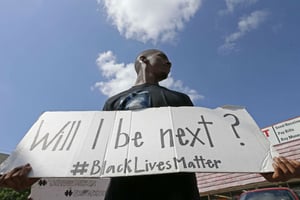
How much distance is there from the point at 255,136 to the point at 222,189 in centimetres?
1103

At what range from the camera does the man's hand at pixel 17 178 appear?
1149mm

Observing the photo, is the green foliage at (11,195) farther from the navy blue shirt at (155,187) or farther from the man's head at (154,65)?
the navy blue shirt at (155,187)

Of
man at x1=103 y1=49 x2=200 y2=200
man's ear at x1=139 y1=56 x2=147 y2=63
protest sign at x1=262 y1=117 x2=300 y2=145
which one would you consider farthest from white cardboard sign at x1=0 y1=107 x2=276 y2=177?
protest sign at x1=262 y1=117 x2=300 y2=145

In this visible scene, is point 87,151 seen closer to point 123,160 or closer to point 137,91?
point 123,160

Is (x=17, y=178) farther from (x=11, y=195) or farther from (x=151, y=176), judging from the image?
(x=11, y=195)

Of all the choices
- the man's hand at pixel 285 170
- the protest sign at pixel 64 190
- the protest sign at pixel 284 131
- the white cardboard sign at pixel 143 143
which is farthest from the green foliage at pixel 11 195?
the man's hand at pixel 285 170

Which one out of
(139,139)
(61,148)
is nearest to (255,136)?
(139,139)

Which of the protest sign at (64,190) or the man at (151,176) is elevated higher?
→ the protest sign at (64,190)

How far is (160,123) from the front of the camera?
138cm

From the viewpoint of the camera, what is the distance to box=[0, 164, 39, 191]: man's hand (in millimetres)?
1149

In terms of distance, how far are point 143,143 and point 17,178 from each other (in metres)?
0.62

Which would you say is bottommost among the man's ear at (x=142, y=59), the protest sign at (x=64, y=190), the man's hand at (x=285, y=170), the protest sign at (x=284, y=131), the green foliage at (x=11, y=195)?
the man's hand at (x=285, y=170)

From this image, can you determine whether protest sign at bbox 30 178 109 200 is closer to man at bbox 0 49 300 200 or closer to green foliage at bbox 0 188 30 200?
man at bbox 0 49 300 200

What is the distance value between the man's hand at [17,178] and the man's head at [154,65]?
44.5 inches
